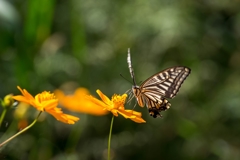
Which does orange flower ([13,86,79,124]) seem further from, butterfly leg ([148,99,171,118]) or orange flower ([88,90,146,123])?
butterfly leg ([148,99,171,118])

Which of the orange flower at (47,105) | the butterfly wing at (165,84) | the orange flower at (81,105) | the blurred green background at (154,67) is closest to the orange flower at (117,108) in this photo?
the orange flower at (47,105)

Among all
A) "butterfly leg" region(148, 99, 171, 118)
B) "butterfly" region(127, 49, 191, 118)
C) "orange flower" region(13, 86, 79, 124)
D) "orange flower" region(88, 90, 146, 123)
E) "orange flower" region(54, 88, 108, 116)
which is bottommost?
"orange flower" region(13, 86, 79, 124)

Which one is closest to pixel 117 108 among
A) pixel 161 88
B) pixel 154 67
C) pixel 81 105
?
pixel 161 88

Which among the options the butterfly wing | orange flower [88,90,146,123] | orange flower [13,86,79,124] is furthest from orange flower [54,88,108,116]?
orange flower [13,86,79,124]

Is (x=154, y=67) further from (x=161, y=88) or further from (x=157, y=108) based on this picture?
(x=157, y=108)

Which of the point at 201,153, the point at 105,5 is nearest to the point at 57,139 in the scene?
the point at 201,153

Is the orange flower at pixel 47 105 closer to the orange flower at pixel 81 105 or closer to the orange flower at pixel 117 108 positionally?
the orange flower at pixel 117 108

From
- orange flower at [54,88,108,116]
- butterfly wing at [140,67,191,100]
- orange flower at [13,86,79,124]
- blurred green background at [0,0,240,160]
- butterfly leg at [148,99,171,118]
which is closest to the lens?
orange flower at [13,86,79,124]
